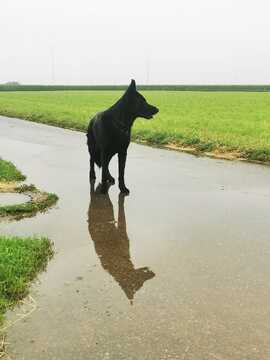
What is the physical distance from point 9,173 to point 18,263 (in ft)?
20.4

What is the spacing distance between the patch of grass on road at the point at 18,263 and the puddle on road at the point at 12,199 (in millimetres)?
2260

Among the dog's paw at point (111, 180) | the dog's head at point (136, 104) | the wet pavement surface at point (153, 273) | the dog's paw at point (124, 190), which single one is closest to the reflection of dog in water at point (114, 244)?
the wet pavement surface at point (153, 273)

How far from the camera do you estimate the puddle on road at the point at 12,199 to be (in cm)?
898

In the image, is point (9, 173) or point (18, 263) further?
point (9, 173)

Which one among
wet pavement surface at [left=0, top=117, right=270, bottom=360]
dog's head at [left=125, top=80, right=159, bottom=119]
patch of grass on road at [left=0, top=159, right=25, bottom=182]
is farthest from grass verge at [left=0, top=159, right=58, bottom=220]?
dog's head at [left=125, top=80, right=159, bottom=119]

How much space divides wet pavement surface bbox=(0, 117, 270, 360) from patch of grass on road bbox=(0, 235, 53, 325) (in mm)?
134

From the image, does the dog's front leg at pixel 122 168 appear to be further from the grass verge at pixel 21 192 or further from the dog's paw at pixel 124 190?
the grass verge at pixel 21 192

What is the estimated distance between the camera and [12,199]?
30.5 ft

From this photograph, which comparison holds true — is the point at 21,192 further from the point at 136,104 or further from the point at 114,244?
the point at 114,244

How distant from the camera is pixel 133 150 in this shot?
16516mm

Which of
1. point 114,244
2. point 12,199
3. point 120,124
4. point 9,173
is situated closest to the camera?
point 114,244

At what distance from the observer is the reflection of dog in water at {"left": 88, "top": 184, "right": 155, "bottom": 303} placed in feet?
18.3

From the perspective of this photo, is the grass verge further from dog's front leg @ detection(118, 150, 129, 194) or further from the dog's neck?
the dog's neck

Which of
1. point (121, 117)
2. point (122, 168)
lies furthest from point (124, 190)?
point (121, 117)
